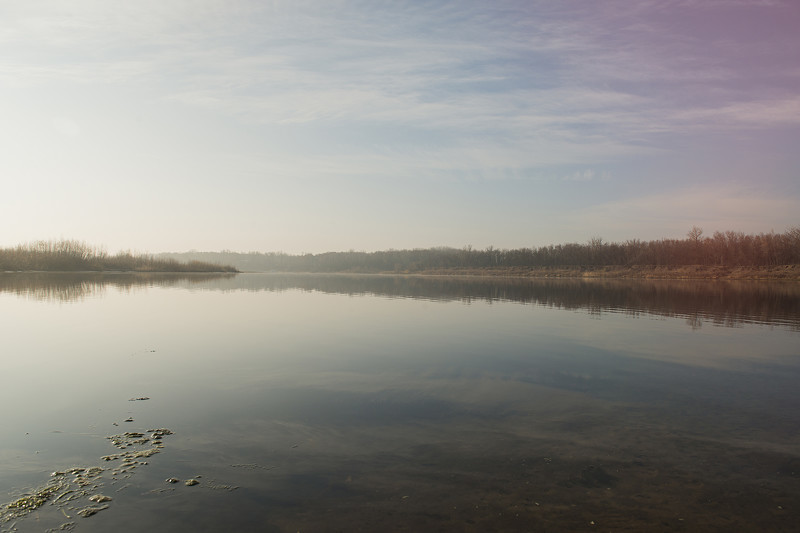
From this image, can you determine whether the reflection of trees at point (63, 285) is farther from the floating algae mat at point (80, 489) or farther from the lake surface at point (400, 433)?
the floating algae mat at point (80, 489)

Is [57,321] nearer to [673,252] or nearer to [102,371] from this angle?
[102,371]

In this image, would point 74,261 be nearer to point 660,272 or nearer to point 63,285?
point 63,285

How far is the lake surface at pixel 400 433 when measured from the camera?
4340mm

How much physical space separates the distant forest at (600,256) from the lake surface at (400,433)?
9248 cm

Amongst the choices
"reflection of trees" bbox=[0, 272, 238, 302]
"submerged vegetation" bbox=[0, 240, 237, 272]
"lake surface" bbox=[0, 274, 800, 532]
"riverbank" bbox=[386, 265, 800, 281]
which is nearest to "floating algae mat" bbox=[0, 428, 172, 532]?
"lake surface" bbox=[0, 274, 800, 532]

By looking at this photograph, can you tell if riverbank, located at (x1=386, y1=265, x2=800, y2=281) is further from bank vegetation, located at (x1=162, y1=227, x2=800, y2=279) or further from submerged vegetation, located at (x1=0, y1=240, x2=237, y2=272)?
submerged vegetation, located at (x1=0, y1=240, x2=237, y2=272)

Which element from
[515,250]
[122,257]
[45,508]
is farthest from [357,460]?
[515,250]

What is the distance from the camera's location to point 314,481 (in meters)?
4.90

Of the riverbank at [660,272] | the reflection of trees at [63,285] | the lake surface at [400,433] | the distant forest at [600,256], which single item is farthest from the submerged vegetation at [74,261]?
the riverbank at [660,272]

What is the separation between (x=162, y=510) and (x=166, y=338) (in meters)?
10.3

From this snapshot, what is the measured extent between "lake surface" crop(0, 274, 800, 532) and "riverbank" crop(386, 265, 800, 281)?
7605cm

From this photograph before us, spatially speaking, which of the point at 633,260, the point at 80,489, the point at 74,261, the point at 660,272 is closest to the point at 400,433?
the point at 80,489

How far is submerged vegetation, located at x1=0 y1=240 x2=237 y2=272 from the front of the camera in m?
62.3

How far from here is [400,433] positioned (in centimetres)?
627
